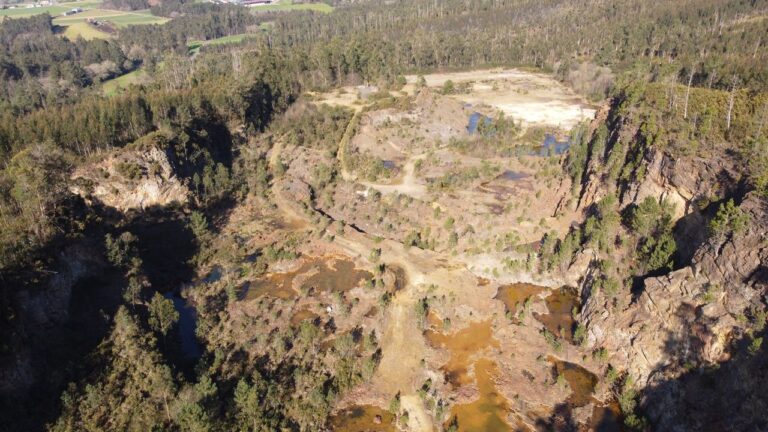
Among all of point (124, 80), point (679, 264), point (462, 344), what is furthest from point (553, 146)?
point (124, 80)

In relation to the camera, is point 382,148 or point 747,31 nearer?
point 382,148

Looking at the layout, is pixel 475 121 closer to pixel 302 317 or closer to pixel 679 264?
pixel 679 264

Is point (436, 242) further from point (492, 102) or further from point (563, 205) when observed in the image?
point (492, 102)

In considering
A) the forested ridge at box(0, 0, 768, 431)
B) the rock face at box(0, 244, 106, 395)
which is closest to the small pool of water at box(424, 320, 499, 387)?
the forested ridge at box(0, 0, 768, 431)

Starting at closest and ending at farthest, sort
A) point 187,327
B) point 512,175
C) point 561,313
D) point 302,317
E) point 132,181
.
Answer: point 187,327 < point 561,313 < point 302,317 < point 132,181 < point 512,175

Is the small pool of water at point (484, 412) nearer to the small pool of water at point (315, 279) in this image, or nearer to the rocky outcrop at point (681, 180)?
the small pool of water at point (315, 279)

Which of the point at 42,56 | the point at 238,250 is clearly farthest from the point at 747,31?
the point at 42,56
